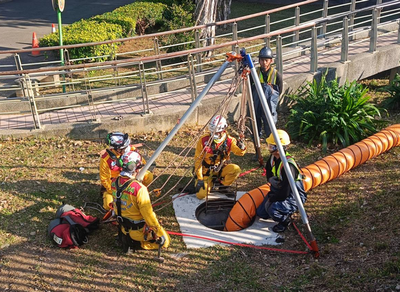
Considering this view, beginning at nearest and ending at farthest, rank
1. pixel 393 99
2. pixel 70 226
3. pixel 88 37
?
pixel 70 226 → pixel 393 99 → pixel 88 37

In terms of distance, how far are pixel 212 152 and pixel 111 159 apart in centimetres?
164

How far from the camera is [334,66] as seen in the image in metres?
10.7

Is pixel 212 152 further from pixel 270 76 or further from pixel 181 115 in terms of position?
pixel 181 115

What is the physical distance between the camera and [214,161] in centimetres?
755

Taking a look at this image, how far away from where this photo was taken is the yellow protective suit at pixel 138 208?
5.88 metres

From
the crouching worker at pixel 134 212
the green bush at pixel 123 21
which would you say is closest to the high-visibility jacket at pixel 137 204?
the crouching worker at pixel 134 212

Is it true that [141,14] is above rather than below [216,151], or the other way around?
above

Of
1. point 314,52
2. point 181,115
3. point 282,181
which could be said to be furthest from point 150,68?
point 282,181

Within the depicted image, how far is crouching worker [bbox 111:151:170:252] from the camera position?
5898 millimetres

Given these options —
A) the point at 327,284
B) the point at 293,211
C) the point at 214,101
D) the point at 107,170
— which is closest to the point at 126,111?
the point at 214,101

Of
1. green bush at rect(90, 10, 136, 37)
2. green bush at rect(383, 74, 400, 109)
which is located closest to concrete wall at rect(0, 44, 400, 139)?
green bush at rect(383, 74, 400, 109)

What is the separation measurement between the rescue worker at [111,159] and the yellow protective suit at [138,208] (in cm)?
94

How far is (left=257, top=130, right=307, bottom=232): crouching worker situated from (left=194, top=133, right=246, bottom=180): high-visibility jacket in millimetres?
986

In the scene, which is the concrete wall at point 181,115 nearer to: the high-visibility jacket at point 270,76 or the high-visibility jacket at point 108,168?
the high-visibility jacket at point 270,76
